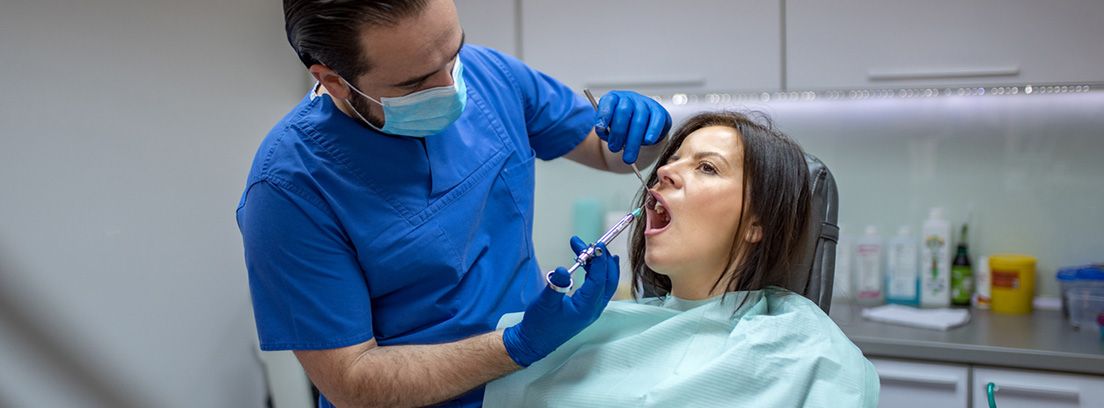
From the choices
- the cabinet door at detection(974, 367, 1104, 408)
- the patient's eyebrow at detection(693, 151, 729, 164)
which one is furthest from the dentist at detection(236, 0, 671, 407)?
the cabinet door at detection(974, 367, 1104, 408)

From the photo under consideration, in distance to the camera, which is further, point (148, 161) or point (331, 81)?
point (148, 161)

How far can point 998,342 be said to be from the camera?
2.15m

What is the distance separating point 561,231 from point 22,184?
1698 millimetres

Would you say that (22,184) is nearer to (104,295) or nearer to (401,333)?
(104,295)

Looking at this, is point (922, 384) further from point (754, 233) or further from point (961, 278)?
point (754, 233)

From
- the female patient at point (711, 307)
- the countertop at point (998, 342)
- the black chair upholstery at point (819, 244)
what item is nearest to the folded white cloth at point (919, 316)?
the countertop at point (998, 342)

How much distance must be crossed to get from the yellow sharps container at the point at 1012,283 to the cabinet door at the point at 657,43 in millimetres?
806

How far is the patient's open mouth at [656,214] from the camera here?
1473mm

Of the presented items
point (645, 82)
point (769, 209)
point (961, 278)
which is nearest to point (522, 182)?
point (769, 209)

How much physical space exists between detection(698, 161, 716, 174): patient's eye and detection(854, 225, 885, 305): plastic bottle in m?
1.33

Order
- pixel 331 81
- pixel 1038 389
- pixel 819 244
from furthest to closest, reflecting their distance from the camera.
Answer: pixel 1038 389
pixel 819 244
pixel 331 81

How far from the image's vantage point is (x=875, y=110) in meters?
2.68

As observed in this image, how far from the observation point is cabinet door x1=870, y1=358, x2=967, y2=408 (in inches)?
84.9

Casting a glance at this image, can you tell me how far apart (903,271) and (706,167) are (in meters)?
1.36
